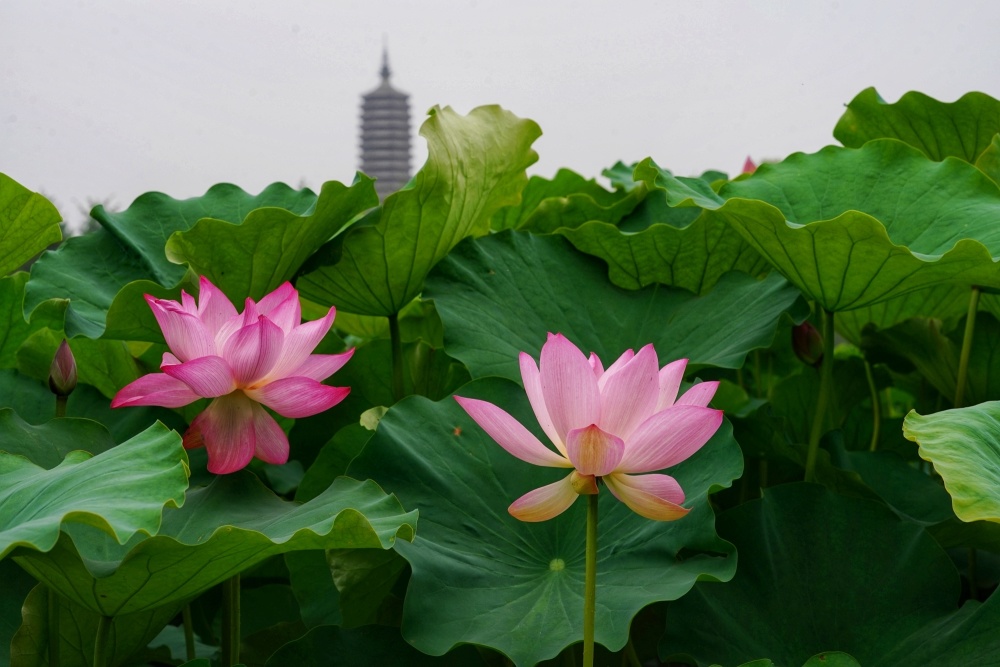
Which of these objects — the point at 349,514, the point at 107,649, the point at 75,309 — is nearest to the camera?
the point at 349,514

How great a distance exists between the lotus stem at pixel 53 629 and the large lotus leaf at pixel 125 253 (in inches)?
9.0

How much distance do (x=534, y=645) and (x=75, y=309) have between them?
47 cm

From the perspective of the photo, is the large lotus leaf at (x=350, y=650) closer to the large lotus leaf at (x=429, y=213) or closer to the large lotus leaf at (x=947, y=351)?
the large lotus leaf at (x=429, y=213)

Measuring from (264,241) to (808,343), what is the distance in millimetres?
465

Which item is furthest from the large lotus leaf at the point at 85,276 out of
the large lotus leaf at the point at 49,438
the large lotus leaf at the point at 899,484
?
the large lotus leaf at the point at 899,484

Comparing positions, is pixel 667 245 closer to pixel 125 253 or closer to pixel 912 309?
pixel 912 309

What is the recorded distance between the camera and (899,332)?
0.87m

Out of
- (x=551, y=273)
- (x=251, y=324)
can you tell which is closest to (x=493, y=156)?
(x=551, y=273)

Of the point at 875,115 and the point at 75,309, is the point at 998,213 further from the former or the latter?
the point at 75,309

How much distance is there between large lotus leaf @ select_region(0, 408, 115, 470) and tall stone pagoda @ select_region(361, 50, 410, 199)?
1398cm

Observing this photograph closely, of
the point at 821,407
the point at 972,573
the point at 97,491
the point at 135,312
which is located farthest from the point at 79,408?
the point at 972,573

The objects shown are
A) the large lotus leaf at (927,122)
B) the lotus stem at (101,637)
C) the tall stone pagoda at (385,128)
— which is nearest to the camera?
the lotus stem at (101,637)

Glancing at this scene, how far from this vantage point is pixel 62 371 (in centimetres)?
68

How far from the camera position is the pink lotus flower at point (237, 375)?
0.57 metres
